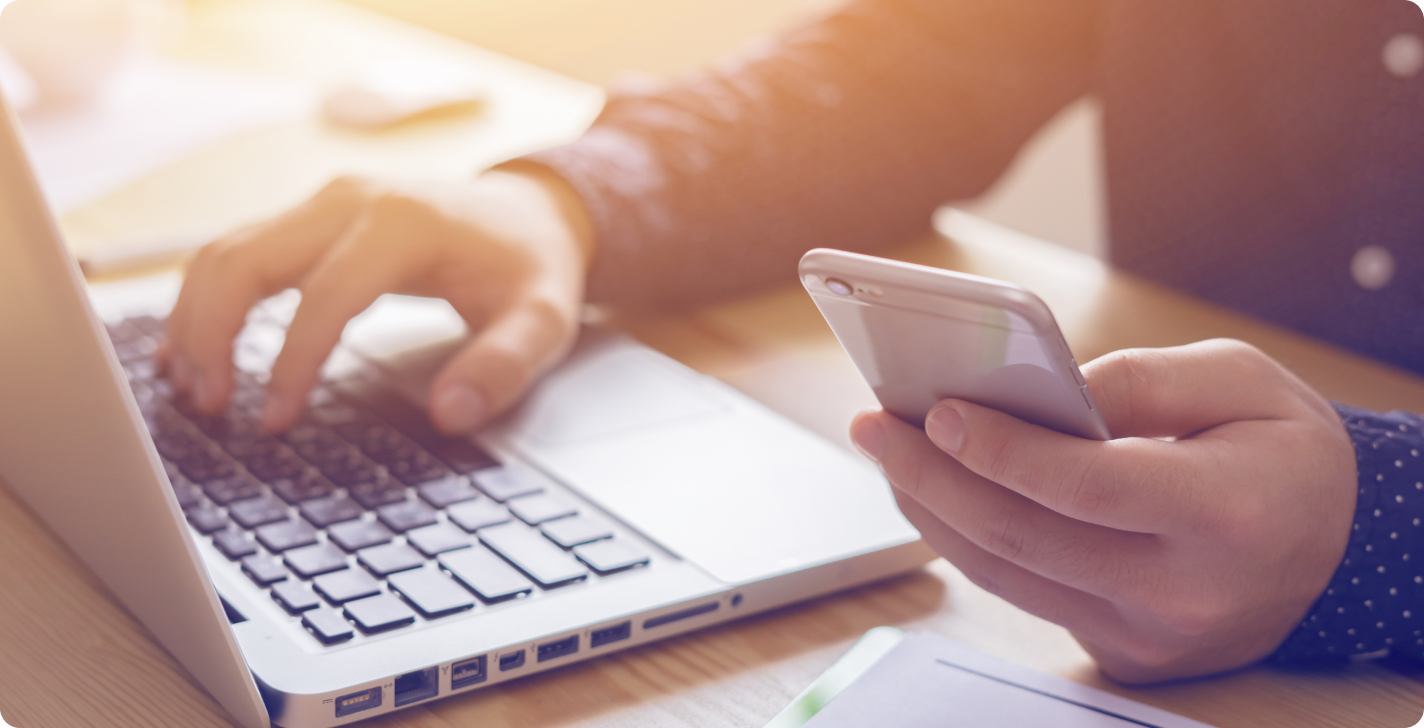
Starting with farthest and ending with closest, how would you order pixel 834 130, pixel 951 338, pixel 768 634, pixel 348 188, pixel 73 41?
pixel 73 41
pixel 834 130
pixel 348 188
pixel 768 634
pixel 951 338

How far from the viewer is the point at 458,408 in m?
0.56

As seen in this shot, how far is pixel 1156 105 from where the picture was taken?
2.78 ft

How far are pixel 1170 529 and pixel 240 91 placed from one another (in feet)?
3.36

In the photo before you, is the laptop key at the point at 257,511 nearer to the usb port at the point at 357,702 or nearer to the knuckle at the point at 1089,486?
the usb port at the point at 357,702

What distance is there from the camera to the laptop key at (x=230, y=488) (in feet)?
1.59

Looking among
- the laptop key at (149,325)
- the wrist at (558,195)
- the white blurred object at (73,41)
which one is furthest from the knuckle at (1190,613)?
the white blurred object at (73,41)

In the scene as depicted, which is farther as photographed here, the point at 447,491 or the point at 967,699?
the point at 447,491

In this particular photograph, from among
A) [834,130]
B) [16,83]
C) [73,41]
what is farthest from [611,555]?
[16,83]

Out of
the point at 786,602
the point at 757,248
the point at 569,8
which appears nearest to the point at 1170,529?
the point at 786,602

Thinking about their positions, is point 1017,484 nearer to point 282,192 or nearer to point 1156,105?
point 1156,105

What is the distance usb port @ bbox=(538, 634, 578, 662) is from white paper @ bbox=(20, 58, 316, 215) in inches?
26.1

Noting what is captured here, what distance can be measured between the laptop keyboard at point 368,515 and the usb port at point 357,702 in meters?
0.02

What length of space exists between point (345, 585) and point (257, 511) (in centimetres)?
8

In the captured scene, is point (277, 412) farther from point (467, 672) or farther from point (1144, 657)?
point (1144, 657)
